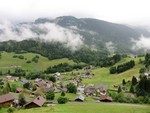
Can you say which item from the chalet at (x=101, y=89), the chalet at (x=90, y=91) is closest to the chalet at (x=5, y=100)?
the chalet at (x=90, y=91)

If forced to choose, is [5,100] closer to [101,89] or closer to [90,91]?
[90,91]

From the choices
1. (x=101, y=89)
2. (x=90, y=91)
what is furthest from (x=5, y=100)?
(x=101, y=89)

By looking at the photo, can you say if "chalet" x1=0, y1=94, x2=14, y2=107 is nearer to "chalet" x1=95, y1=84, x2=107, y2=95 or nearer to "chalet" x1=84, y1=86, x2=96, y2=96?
"chalet" x1=84, y1=86, x2=96, y2=96

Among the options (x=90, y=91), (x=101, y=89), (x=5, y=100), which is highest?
(x=101, y=89)

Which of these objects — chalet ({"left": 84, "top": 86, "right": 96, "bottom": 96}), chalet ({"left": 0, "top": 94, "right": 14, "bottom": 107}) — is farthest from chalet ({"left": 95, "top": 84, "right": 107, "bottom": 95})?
chalet ({"left": 0, "top": 94, "right": 14, "bottom": 107})

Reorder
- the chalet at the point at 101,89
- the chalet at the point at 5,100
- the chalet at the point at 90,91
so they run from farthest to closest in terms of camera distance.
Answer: the chalet at the point at 90,91
the chalet at the point at 101,89
the chalet at the point at 5,100

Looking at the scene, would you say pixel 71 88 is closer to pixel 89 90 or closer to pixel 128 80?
Answer: pixel 89 90

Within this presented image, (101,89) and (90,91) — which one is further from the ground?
(101,89)

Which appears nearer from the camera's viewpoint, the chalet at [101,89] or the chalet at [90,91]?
the chalet at [101,89]

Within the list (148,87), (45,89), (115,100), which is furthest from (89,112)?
(45,89)

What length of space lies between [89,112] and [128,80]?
84709 millimetres

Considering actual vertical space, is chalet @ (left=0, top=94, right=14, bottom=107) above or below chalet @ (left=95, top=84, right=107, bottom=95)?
below

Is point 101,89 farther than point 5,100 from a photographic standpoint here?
Yes

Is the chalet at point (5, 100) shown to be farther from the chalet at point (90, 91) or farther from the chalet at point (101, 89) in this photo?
the chalet at point (101, 89)
